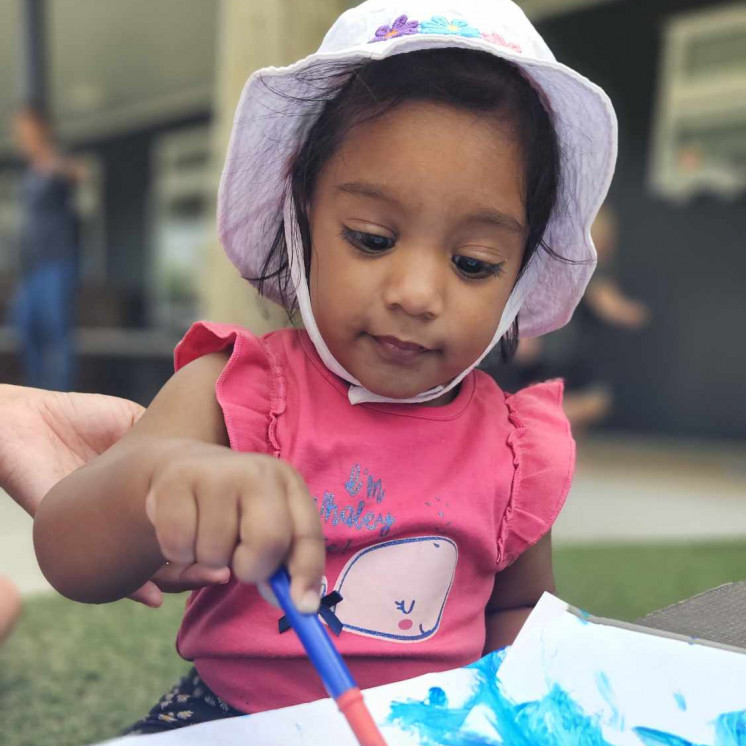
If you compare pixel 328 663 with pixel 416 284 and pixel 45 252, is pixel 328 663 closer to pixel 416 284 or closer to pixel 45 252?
pixel 416 284

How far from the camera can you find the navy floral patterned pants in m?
0.77

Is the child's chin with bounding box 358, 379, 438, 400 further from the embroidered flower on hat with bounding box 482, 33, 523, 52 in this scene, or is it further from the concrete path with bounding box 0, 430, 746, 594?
the concrete path with bounding box 0, 430, 746, 594

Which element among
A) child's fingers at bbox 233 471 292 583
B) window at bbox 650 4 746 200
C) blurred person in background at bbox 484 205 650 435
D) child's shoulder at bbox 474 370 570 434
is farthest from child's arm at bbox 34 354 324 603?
window at bbox 650 4 746 200

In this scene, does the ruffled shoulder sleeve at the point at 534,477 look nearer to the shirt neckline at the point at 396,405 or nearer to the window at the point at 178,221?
the shirt neckline at the point at 396,405

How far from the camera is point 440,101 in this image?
784 mm

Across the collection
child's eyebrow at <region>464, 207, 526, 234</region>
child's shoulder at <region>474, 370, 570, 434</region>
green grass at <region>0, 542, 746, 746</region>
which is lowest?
green grass at <region>0, 542, 746, 746</region>

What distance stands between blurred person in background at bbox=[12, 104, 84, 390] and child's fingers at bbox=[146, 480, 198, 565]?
13.4ft

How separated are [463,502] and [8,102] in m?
10.4

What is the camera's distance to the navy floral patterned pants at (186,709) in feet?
2.53

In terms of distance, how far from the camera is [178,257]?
10.4 m

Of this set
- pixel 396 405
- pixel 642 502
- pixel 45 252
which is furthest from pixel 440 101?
pixel 45 252

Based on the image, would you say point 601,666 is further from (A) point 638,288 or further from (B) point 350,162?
(A) point 638,288

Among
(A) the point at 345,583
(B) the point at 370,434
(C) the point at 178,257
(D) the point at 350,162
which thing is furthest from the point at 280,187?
(C) the point at 178,257

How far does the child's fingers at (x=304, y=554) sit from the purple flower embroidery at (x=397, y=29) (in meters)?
0.46
